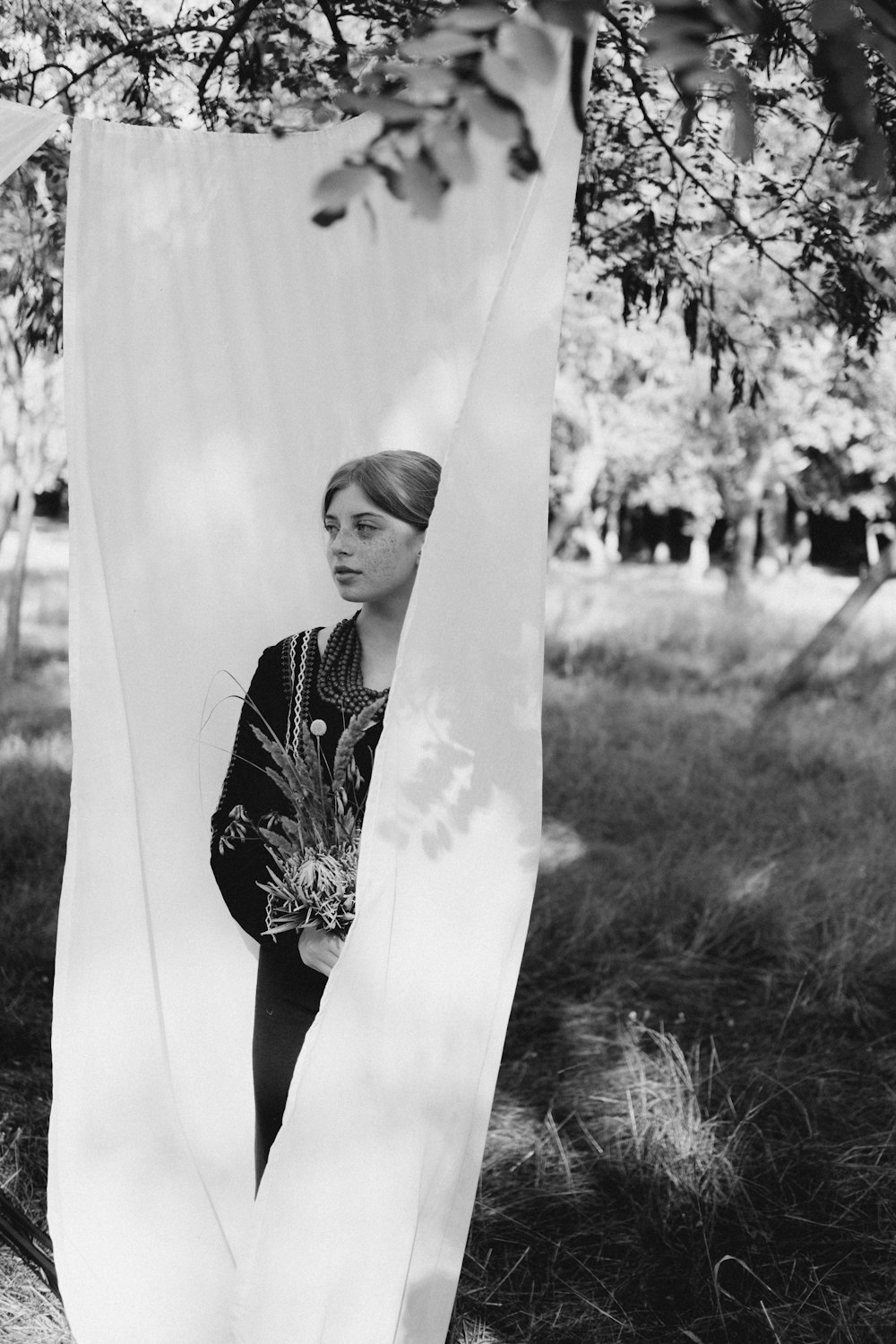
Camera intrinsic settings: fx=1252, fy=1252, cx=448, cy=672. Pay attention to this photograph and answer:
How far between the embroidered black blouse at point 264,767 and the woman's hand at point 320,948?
5 centimetres

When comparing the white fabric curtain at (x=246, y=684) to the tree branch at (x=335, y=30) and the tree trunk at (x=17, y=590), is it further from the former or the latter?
the tree trunk at (x=17, y=590)

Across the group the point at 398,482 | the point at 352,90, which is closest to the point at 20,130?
the point at 352,90

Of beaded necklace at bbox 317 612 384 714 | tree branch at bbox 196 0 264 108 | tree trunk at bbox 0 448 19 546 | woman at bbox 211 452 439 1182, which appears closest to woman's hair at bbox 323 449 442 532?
woman at bbox 211 452 439 1182

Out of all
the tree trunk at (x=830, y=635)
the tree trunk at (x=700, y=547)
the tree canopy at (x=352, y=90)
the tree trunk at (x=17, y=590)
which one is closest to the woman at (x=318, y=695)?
the tree canopy at (x=352, y=90)

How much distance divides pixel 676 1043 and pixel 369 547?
221 cm

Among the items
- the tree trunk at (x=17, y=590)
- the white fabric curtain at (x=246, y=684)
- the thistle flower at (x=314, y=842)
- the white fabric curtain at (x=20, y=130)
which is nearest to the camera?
the white fabric curtain at (x=246, y=684)

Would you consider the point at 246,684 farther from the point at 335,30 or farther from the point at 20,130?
the point at 335,30

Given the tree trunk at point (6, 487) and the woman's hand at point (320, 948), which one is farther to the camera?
the tree trunk at point (6, 487)

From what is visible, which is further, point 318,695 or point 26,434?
point 26,434

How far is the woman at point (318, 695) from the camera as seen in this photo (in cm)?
228

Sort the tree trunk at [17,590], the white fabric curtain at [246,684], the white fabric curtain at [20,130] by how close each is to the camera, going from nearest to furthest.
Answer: the white fabric curtain at [246,684], the white fabric curtain at [20,130], the tree trunk at [17,590]

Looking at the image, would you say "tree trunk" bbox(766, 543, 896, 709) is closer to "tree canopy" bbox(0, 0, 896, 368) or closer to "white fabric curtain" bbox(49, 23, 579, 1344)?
"tree canopy" bbox(0, 0, 896, 368)

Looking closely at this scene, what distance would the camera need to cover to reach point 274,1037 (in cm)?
233

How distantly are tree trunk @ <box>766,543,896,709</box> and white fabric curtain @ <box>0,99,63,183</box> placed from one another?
7.22m
